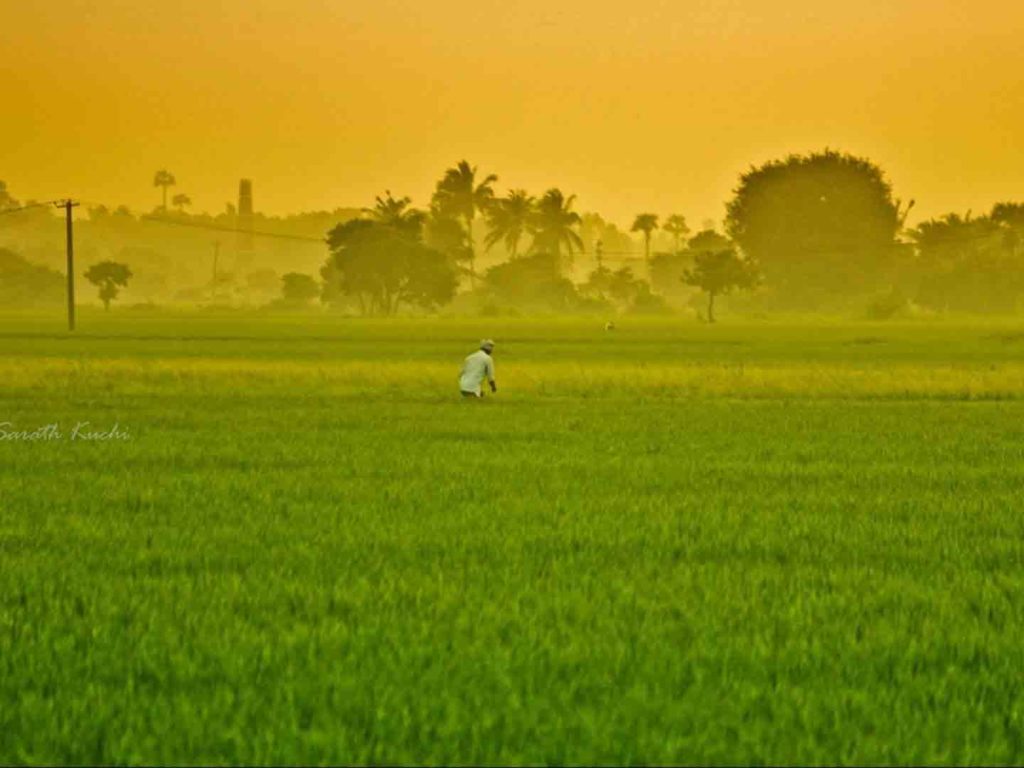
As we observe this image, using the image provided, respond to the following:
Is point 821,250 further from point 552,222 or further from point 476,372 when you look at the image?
point 476,372

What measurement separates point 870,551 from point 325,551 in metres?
4.44

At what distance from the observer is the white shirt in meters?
29.5

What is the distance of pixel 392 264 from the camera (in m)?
148

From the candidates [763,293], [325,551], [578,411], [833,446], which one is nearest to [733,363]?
[578,411]

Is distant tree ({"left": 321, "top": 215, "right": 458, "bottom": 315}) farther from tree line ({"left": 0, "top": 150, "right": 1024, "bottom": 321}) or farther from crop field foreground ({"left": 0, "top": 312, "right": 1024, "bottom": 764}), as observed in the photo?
crop field foreground ({"left": 0, "top": 312, "right": 1024, "bottom": 764})

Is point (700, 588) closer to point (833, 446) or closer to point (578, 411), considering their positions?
point (833, 446)

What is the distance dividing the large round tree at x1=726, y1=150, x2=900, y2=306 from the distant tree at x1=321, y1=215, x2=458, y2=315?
31.4 m

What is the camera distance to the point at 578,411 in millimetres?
29672

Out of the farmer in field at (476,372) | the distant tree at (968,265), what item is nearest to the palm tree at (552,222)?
the distant tree at (968,265)

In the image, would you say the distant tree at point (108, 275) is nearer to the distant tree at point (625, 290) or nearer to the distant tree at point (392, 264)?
the distant tree at point (392, 264)

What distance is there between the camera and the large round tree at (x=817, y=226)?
147m

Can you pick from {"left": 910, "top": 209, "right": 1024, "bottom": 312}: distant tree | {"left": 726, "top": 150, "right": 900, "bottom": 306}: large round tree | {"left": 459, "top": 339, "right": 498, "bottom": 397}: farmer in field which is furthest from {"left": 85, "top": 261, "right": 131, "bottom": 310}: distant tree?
{"left": 459, "top": 339, "right": 498, "bottom": 397}: farmer in field

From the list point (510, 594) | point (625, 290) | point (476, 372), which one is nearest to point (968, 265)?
point (625, 290)

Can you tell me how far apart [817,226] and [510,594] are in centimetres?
14316
